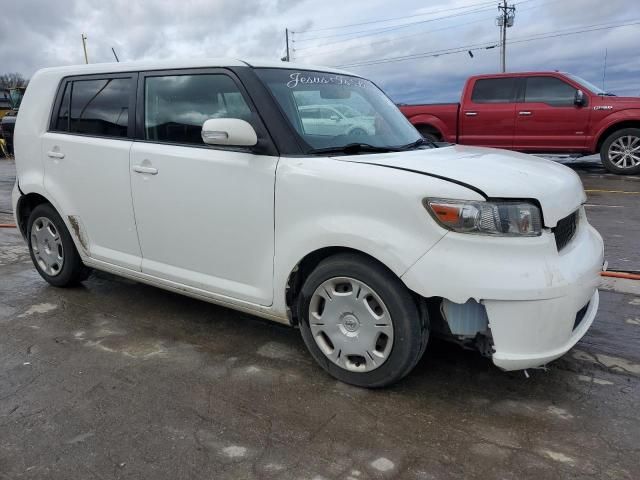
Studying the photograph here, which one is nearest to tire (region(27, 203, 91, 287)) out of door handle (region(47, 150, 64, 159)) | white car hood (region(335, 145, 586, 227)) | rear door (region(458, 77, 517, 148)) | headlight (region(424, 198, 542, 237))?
door handle (region(47, 150, 64, 159))

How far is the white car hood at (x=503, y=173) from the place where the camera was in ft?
8.71

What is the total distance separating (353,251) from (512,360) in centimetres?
93

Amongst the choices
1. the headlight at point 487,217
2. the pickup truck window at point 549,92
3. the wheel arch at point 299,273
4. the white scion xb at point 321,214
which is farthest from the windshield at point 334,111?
the pickup truck window at point 549,92

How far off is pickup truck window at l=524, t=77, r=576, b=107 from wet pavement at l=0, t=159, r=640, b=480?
7.56m

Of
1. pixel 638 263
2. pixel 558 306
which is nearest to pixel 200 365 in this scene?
pixel 558 306

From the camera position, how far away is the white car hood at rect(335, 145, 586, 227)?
2.66m

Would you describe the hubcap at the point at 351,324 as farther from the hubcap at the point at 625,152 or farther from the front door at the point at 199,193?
the hubcap at the point at 625,152

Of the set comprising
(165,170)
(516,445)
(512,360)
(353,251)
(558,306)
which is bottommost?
(516,445)

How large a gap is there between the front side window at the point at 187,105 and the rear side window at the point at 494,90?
8.91 metres

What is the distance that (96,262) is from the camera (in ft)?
14.2

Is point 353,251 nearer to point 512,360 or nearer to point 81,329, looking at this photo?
point 512,360

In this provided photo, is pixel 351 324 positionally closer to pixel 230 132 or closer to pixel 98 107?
pixel 230 132

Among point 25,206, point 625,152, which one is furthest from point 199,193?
point 625,152

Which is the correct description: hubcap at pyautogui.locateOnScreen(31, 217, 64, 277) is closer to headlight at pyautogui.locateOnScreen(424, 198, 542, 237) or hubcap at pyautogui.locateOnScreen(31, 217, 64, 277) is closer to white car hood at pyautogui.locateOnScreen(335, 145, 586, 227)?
white car hood at pyautogui.locateOnScreen(335, 145, 586, 227)
